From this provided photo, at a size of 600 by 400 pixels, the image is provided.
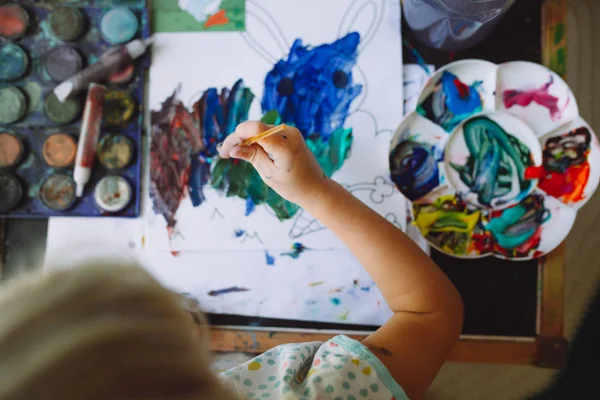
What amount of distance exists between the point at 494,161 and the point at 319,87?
13.7 inches

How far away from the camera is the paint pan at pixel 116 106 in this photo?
2.70 ft

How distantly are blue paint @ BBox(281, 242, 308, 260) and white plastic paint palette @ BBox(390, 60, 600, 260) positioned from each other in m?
0.21

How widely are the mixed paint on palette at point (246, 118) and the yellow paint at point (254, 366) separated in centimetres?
31

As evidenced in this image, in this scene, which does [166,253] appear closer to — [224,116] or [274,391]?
[224,116]

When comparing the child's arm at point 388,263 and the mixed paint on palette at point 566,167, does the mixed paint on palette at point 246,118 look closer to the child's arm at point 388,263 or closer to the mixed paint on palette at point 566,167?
the child's arm at point 388,263

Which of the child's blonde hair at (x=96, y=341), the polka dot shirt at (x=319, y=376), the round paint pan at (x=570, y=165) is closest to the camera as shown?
the child's blonde hair at (x=96, y=341)

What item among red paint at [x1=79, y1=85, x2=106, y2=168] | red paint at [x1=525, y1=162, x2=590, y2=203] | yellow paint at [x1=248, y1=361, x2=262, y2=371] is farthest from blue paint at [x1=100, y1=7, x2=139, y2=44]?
red paint at [x1=525, y1=162, x2=590, y2=203]

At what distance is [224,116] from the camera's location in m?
0.80

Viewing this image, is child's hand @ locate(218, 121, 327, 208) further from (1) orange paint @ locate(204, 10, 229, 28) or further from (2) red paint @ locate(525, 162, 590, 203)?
(2) red paint @ locate(525, 162, 590, 203)

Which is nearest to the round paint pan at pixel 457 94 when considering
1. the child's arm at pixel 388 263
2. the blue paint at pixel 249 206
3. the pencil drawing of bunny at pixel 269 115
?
the pencil drawing of bunny at pixel 269 115

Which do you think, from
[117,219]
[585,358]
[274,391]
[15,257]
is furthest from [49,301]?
[585,358]

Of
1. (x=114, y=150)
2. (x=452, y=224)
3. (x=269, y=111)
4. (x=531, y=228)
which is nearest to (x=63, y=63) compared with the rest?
(x=114, y=150)

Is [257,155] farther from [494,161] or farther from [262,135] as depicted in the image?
[494,161]

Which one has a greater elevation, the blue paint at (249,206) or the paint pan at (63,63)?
the paint pan at (63,63)
